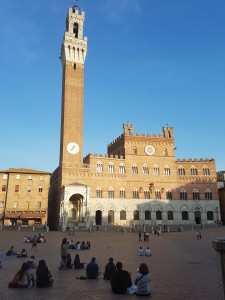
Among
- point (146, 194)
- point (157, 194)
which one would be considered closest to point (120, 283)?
point (146, 194)

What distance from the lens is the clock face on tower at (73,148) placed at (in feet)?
173

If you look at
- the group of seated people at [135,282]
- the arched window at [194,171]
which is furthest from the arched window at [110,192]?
the group of seated people at [135,282]

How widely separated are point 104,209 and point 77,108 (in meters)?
19.6

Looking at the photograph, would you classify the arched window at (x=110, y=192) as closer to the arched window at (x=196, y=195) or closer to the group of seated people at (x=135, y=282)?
the arched window at (x=196, y=195)

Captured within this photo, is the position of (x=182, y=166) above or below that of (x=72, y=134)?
below

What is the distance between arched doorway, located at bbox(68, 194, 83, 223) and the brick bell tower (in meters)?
5.89

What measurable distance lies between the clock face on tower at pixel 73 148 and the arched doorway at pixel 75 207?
311 inches

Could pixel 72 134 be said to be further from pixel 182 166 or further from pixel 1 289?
pixel 1 289

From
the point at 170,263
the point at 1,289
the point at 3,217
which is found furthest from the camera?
the point at 3,217

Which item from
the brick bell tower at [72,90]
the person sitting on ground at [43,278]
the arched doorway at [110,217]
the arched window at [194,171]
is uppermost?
the brick bell tower at [72,90]

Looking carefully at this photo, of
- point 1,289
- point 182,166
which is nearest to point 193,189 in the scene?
point 182,166

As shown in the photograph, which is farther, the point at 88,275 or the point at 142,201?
the point at 142,201

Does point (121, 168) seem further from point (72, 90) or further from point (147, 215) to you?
point (72, 90)

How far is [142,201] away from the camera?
55031mm
